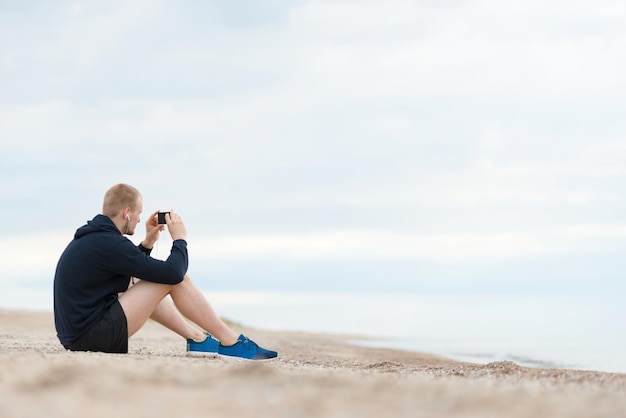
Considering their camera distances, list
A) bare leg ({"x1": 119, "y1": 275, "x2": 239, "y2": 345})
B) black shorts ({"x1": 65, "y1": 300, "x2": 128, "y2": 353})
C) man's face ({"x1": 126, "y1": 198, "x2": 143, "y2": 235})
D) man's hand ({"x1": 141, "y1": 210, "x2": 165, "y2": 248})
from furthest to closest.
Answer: man's hand ({"x1": 141, "y1": 210, "x2": 165, "y2": 248})
man's face ({"x1": 126, "y1": 198, "x2": 143, "y2": 235})
bare leg ({"x1": 119, "y1": 275, "x2": 239, "y2": 345})
black shorts ({"x1": 65, "y1": 300, "x2": 128, "y2": 353})

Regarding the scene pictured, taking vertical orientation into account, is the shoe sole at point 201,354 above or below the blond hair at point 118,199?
below

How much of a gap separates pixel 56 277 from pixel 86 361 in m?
1.73

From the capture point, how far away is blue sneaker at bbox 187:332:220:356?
24.9ft

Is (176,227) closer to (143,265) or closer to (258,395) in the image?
(143,265)

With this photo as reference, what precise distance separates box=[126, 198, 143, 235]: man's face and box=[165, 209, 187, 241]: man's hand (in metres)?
0.34

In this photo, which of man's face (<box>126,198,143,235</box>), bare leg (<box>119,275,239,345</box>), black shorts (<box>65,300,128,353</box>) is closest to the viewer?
black shorts (<box>65,300,128,353</box>)

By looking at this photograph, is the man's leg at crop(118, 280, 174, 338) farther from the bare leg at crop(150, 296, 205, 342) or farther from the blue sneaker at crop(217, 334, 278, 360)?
the blue sneaker at crop(217, 334, 278, 360)

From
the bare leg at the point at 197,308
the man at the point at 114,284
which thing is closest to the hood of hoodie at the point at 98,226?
the man at the point at 114,284

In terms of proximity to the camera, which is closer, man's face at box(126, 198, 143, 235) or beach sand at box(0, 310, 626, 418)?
beach sand at box(0, 310, 626, 418)

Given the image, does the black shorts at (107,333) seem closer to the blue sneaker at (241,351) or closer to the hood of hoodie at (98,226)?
the hood of hoodie at (98,226)

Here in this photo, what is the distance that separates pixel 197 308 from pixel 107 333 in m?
0.84

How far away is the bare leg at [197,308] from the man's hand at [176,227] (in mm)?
401

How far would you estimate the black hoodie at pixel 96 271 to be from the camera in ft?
22.8

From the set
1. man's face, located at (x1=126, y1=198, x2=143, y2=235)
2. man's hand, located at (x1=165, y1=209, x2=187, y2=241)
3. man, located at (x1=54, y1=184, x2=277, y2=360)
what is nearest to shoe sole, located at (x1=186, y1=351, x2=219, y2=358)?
man, located at (x1=54, y1=184, x2=277, y2=360)
